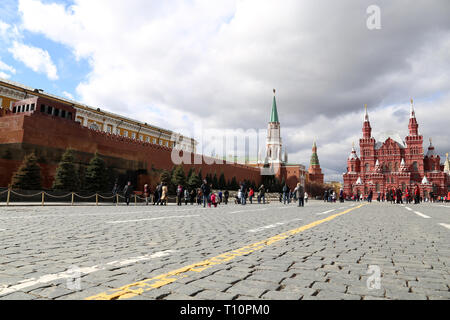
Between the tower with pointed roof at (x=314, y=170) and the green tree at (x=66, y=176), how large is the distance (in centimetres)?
11133

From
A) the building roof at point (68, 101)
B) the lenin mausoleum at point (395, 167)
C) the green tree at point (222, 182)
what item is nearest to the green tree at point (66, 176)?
the building roof at point (68, 101)

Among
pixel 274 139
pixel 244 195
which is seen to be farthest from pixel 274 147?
pixel 244 195

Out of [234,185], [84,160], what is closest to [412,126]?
[234,185]

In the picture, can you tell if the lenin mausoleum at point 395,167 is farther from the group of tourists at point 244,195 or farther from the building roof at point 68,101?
the group of tourists at point 244,195

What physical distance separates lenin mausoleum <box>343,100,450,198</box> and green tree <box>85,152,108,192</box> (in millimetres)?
70355

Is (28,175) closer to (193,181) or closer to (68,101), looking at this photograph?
(193,181)

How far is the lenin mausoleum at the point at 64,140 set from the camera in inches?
984

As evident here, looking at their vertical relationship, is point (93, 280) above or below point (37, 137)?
below

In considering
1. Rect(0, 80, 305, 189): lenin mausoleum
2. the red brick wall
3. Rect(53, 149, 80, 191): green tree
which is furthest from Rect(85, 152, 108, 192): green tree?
the red brick wall

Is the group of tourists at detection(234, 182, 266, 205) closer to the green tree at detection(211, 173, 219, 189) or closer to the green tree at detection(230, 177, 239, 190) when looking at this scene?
the green tree at detection(211, 173, 219, 189)

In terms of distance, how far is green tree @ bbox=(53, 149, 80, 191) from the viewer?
2442cm

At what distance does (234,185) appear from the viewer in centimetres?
6162

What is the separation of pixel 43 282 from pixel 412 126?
97643mm
